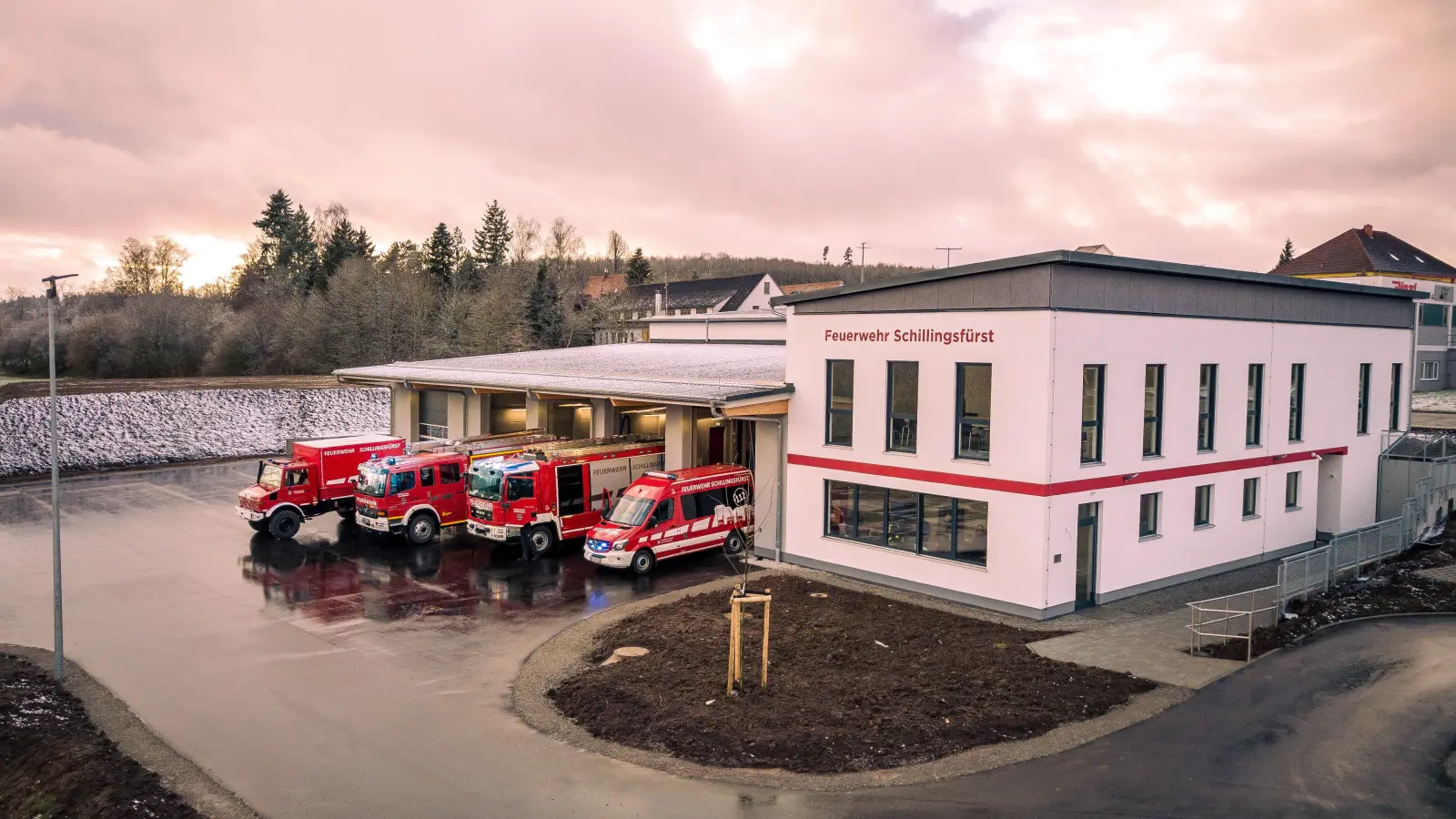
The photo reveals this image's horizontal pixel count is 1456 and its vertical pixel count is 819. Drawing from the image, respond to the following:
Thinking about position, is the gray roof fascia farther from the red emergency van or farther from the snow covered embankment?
the snow covered embankment

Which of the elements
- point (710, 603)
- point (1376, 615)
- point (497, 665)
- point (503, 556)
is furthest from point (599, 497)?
point (1376, 615)

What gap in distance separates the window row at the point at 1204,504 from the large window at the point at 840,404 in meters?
6.72

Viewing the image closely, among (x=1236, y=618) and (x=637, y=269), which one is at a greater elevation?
(x=637, y=269)

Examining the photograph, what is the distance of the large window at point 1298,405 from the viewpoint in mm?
25391

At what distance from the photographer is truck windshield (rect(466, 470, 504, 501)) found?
1001 inches

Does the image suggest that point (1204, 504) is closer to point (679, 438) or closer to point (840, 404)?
point (840, 404)

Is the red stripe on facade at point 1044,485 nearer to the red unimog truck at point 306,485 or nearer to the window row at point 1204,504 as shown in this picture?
the window row at point 1204,504

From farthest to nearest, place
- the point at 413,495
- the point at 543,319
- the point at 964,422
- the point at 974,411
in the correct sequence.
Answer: the point at 543,319 < the point at 413,495 < the point at 964,422 < the point at 974,411

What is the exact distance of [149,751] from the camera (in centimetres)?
1313

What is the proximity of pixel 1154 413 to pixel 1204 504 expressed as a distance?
11.3 feet

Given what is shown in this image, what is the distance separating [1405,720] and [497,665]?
14361 mm

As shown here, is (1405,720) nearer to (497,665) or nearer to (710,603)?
(710,603)

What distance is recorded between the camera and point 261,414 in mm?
56219

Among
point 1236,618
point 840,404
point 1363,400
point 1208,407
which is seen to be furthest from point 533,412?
point 1363,400
